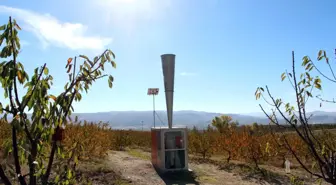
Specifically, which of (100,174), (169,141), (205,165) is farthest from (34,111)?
(205,165)

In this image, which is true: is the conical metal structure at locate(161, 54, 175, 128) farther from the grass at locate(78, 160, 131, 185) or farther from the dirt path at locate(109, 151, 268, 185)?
the grass at locate(78, 160, 131, 185)

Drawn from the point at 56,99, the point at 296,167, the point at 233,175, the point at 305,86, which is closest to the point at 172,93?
the point at 233,175

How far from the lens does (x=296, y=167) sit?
572 inches

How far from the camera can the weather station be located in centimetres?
1104

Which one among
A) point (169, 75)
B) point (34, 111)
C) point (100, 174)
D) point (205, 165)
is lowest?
point (205, 165)

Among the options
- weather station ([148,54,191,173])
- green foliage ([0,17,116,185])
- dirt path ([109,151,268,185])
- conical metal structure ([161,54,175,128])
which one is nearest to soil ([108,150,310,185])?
dirt path ([109,151,268,185])

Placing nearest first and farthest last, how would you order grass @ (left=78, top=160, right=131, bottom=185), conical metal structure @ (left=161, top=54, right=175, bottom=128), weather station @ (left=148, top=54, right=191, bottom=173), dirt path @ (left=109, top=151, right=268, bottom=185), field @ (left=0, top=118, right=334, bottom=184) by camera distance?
grass @ (left=78, top=160, right=131, bottom=185), dirt path @ (left=109, top=151, right=268, bottom=185), field @ (left=0, top=118, right=334, bottom=184), weather station @ (left=148, top=54, right=191, bottom=173), conical metal structure @ (left=161, top=54, right=175, bottom=128)

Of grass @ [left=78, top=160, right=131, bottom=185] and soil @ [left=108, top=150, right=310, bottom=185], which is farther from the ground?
grass @ [left=78, top=160, right=131, bottom=185]

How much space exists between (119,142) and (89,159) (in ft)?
30.0

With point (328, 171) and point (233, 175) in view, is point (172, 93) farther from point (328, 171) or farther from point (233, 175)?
point (328, 171)

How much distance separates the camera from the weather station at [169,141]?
1104cm

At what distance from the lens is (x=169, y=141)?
443 inches

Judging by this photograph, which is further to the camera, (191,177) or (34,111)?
(191,177)

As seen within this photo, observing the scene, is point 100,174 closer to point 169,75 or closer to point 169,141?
point 169,141
